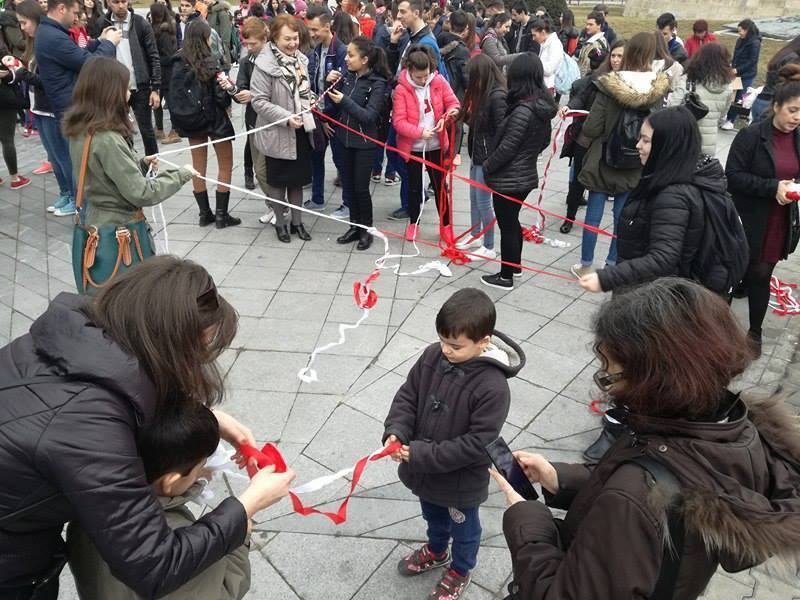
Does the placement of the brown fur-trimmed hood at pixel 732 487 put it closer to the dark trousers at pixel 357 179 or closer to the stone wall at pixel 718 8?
the dark trousers at pixel 357 179

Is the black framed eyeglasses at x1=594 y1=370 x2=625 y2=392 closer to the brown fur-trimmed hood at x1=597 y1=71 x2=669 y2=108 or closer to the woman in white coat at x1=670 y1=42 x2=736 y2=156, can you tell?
the brown fur-trimmed hood at x1=597 y1=71 x2=669 y2=108

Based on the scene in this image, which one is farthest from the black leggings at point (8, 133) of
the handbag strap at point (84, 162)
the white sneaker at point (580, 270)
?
the white sneaker at point (580, 270)

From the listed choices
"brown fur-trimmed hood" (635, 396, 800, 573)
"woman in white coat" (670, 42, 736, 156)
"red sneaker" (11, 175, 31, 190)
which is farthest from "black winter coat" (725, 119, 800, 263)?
"red sneaker" (11, 175, 31, 190)

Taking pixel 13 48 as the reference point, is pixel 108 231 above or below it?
below

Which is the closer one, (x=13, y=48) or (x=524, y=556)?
(x=524, y=556)

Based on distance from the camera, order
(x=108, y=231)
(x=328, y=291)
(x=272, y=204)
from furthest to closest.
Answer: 1. (x=272, y=204)
2. (x=328, y=291)
3. (x=108, y=231)

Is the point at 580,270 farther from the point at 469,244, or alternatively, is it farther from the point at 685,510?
the point at 685,510

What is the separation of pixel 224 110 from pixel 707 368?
5816 mm

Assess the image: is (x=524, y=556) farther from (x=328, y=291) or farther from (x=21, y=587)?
(x=328, y=291)

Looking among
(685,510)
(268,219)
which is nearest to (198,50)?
(268,219)

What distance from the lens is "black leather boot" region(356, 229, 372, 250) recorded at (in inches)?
250

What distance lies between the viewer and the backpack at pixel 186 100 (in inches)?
237

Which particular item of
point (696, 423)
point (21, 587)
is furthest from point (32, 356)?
point (696, 423)

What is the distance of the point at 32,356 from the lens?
→ 5.18 ft
